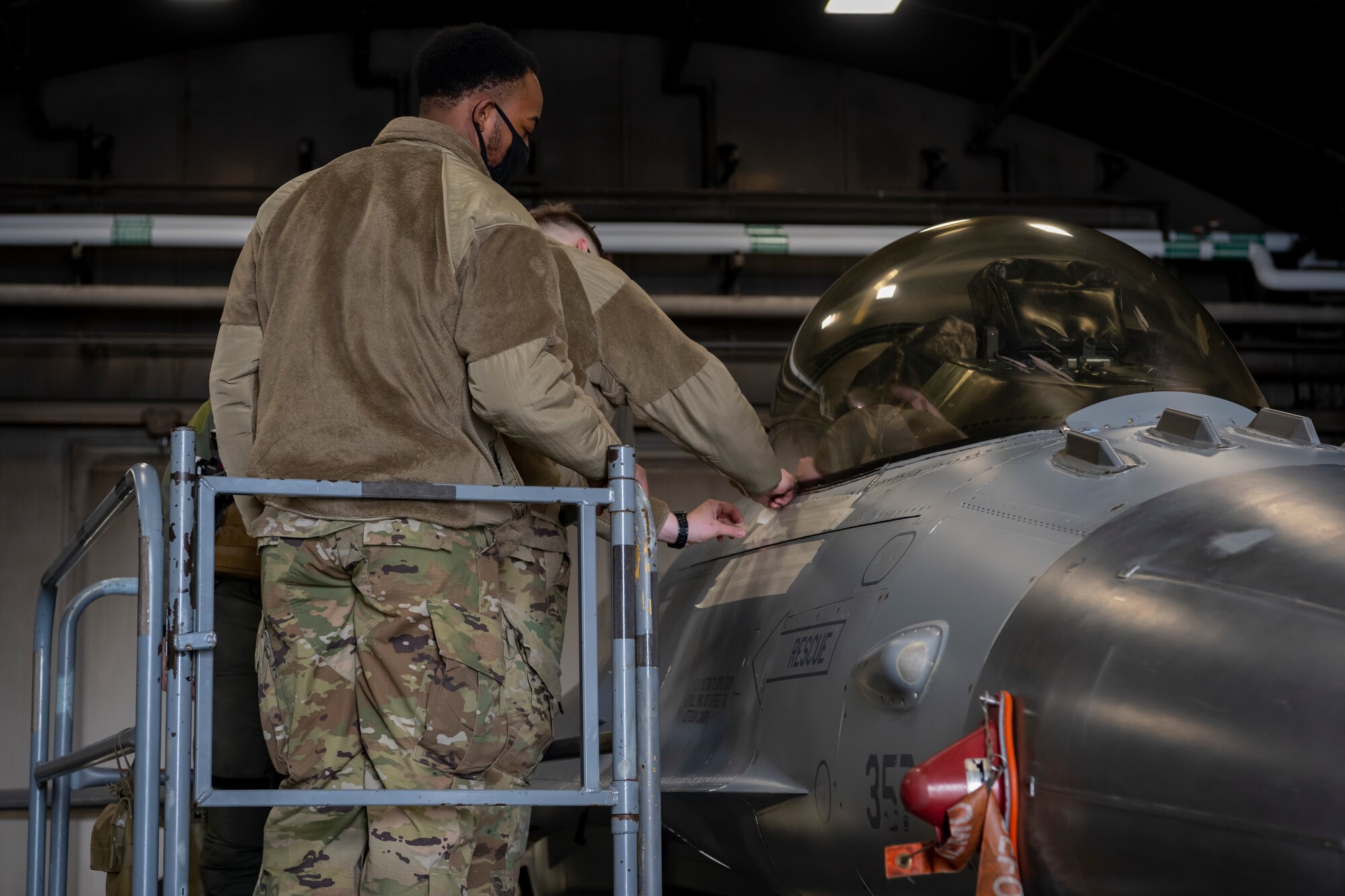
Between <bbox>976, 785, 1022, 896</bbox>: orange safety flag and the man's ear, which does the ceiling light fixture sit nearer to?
the man's ear

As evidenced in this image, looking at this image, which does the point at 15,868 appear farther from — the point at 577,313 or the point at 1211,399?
the point at 1211,399

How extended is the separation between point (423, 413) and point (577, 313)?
1.87 feet

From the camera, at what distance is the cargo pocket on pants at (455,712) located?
2646 millimetres

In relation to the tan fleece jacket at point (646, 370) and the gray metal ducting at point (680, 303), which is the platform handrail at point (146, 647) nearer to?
the tan fleece jacket at point (646, 370)

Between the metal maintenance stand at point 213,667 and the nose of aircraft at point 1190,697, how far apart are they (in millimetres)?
769

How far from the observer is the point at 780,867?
9.57 feet

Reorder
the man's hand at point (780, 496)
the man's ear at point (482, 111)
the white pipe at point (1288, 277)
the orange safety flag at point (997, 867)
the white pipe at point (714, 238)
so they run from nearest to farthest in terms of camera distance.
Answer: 1. the orange safety flag at point (997, 867)
2. the man's ear at point (482, 111)
3. the man's hand at point (780, 496)
4. the white pipe at point (714, 238)
5. the white pipe at point (1288, 277)

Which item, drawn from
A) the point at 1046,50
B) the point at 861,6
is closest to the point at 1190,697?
the point at 861,6

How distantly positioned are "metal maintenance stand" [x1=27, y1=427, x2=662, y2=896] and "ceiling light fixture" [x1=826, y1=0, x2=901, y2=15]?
22.7 ft

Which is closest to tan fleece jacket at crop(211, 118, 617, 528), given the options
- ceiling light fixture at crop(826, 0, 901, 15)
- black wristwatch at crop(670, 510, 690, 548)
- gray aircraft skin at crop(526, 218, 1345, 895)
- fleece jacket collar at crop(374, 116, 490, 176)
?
fleece jacket collar at crop(374, 116, 490, 176)

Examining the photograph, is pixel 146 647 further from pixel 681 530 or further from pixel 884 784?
pixel 884 784

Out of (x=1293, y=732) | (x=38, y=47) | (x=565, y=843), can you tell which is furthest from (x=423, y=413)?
(x=38, y=47)

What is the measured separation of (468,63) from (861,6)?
647 centimetres

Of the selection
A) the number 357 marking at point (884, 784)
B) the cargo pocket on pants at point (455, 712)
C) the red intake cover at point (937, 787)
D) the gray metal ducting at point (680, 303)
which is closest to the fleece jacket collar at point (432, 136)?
the cargo pocket on pants at point (455, 712)
